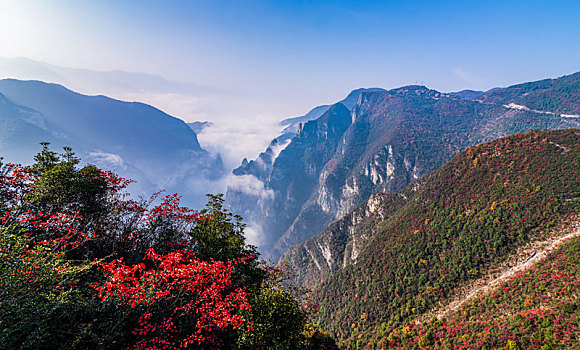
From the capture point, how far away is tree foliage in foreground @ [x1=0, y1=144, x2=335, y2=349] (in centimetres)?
963

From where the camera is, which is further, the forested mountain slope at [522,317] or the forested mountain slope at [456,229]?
the forested mountain slope at [456,229]

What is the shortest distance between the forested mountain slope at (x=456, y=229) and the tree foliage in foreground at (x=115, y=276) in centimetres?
5635

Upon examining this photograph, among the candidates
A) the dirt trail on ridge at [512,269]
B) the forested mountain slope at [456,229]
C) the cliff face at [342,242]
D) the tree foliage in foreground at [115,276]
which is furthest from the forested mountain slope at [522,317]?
the cliff face at [342,242]

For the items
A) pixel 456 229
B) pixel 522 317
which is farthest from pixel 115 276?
pixel 456 229

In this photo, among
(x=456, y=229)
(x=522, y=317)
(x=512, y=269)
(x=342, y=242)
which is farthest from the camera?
(x=342, y=242)

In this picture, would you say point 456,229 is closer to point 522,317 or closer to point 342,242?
point 522,317

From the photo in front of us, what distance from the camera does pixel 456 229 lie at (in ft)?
242

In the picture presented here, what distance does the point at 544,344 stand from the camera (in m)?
29.2

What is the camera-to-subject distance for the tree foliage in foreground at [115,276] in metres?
9.63

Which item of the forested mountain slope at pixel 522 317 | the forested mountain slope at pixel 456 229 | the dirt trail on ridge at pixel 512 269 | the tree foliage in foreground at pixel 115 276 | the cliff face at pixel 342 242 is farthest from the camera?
the cliff face at pixel 342 242

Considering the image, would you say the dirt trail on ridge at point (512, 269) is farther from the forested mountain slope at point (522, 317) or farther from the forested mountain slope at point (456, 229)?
the forested mountain slope at point (456, 229)

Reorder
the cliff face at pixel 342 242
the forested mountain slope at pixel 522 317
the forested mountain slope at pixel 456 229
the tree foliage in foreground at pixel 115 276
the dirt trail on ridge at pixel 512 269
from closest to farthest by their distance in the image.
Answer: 1. the tree foliage in foreground at pixel 115 276
2. the forested mountain slope at pixel 522 317
3. the dirt trail on ridge at pixel 512 269
4. the forested mountain slope at pixel 456 229
5. the cliff face at pixel 342 242

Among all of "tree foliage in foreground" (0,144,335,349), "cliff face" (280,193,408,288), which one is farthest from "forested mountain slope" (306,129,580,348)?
"tree foliage in foreground" (0,144,335,349)

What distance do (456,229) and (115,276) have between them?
3732 inches
